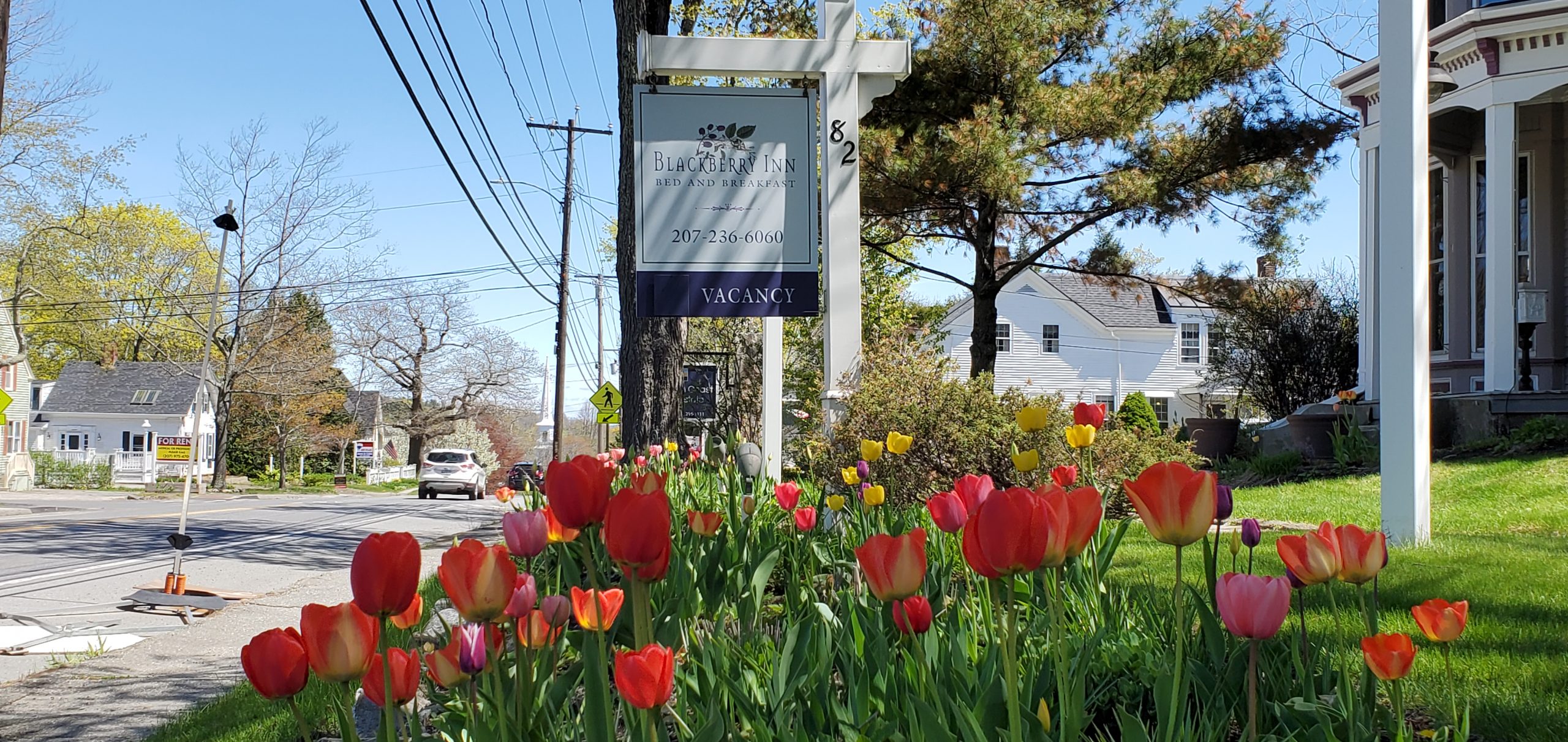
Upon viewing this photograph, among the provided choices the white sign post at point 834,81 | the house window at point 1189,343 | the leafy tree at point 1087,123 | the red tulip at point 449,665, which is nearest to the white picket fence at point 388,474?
the house window at point 1189,343

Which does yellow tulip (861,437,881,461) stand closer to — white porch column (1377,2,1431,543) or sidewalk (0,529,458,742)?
white porch column (1377,2,1431,543)

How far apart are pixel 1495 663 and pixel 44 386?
5838 centimetres

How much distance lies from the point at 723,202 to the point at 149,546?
40.2 ft

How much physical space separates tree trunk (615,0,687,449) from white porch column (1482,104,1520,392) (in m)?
8.07

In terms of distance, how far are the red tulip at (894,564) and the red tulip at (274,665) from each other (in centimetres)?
68

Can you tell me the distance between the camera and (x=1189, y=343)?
117 feet

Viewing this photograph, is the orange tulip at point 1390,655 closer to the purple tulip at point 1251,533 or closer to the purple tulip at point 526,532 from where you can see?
the purple tulip at point 1251,533

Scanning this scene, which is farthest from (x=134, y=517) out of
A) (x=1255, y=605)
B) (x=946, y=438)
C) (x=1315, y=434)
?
(x=1255, y=605)

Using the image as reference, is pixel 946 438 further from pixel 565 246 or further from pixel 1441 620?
pixel 565 246

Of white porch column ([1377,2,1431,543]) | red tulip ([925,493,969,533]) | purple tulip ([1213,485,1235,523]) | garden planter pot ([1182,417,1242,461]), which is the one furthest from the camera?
garden planter pot ([1182,417,1242,461])

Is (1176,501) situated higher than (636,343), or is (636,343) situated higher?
(636,343)

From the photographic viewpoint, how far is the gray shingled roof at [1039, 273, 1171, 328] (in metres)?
35.1

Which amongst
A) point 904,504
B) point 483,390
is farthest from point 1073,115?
point 483,390

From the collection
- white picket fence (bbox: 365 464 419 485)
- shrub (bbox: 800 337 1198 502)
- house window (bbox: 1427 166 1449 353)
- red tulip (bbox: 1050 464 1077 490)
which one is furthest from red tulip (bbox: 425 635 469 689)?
white picket fence (bbox: 365 464 419 485)
